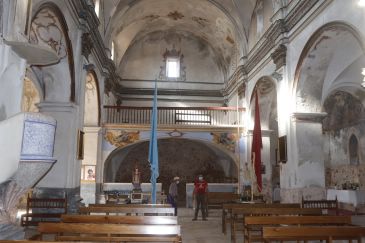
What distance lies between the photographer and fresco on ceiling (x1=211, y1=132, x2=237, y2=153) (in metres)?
16.1

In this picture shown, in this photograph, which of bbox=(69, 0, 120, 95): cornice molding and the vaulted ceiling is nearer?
bbox=(69, 0, 120, 95): cornice molding

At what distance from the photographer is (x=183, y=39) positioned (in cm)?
2303

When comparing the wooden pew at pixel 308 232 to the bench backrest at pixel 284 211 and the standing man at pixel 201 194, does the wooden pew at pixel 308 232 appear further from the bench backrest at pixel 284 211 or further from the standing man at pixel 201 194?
the standing man at pixel 201 194

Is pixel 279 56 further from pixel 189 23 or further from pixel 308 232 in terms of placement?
pixel 189 23

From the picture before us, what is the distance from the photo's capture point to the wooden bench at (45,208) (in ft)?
28.5

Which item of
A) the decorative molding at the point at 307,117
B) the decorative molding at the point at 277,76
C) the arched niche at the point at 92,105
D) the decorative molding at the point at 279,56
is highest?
the decorative molding at the point at 279,56

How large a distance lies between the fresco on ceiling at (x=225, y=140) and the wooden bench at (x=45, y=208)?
321 inches

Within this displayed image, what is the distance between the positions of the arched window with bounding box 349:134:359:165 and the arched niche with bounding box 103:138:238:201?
6.10m

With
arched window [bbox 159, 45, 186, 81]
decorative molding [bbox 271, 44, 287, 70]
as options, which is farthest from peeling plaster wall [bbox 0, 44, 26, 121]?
arched window [bbox 159, 45, 186, 81]

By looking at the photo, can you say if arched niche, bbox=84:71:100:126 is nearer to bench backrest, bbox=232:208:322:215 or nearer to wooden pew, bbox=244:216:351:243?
bench backrest, bbox=232:208:322:215

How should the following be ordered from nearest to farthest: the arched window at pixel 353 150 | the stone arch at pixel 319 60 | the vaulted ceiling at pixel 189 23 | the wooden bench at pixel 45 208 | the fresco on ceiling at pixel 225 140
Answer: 1. the wooden bench at pixel 45 208
2. the stone arch at pixel 319 60
3. the arched window at pixel 353 150
4. the fresco on ceiling at pixel 225 140
5. the vaulted ceiling at pixel 189 23

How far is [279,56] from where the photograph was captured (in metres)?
11.9

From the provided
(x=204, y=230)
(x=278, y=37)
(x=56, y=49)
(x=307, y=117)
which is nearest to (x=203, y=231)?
(x=204, y=230)

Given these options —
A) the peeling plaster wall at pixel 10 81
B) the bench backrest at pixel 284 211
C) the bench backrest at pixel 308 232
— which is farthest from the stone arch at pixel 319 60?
the peeling plaster wall at pixel 10 81
